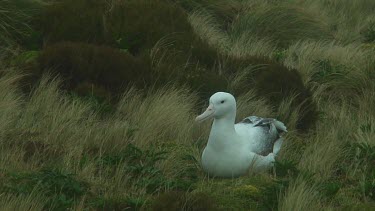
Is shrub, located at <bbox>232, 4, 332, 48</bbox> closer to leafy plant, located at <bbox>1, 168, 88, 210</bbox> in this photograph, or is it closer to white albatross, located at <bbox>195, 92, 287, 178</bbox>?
white albatross, located at <bbox>195, 92, 287, 178</bbox>

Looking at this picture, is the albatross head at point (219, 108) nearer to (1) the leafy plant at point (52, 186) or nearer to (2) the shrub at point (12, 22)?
(1) the leafy plant at point (52, 186)

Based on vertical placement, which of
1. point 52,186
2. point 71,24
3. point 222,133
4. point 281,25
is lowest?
point 52,186

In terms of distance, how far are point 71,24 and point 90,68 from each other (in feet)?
4.85

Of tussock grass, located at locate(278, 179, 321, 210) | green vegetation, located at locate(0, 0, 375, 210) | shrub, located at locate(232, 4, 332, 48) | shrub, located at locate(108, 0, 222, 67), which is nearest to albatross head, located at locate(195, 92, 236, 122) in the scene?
green vegetation, located at locate(0, 0, 375, 210)

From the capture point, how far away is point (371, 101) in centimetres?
952

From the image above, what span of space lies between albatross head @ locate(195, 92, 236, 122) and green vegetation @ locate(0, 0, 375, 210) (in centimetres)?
42

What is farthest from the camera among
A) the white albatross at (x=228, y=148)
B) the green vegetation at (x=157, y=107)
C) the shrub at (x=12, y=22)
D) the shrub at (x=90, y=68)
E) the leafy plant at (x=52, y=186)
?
the shrub at (x=12, y=22)

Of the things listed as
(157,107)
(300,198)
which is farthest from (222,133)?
(157,107)

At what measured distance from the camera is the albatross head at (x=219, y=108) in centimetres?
663

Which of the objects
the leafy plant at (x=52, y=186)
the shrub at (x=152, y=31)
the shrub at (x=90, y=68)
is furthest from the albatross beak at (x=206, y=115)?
the shrub at (x=152, y=31)

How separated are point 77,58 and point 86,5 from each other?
201cm

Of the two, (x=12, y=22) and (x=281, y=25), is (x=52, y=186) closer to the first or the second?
(x=12, y=22)

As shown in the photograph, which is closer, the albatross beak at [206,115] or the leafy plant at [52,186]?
the leafy plant at [52,186]

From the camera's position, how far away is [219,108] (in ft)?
21.8
